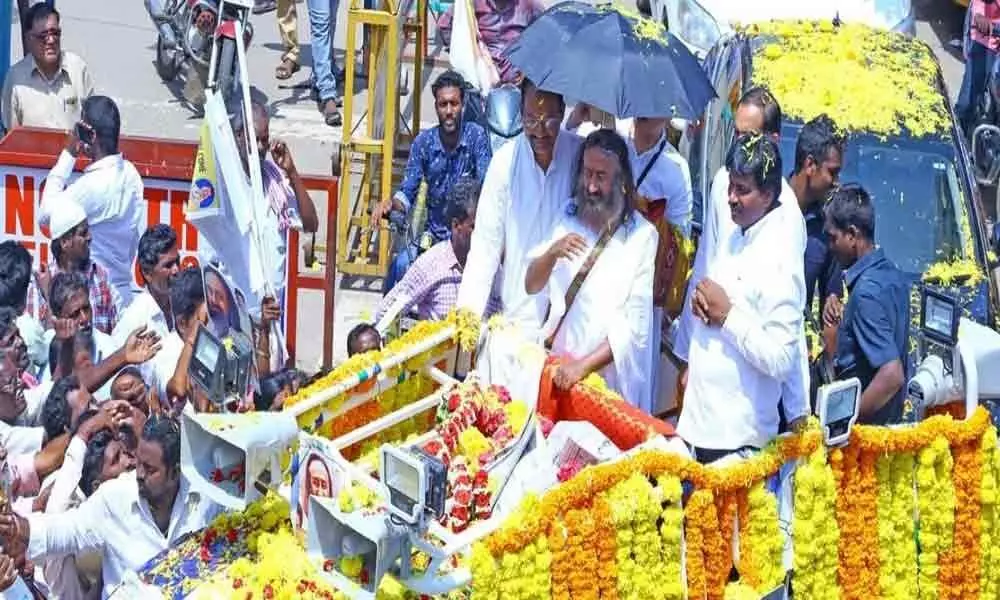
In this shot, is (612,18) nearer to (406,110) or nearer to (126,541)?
(126,541)

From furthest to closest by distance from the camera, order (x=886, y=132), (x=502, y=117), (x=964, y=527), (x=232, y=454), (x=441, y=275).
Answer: (x=502, y=117) < (x=886, y=132) < (x=441, y=275) < (x=964, y=527) < (x=232, y=454)

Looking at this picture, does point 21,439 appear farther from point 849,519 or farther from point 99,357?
point 849,519

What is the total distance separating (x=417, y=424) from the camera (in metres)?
7.39

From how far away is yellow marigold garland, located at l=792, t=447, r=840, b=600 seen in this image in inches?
265

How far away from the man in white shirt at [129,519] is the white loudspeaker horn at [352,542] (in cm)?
122

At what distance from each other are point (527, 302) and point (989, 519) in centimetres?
197

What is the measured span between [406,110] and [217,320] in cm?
672

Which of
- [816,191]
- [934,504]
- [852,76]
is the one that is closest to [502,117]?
[852,76]

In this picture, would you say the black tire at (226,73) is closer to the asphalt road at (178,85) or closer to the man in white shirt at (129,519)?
the man in white shirt at (129,519)

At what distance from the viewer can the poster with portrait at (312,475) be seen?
6.21m

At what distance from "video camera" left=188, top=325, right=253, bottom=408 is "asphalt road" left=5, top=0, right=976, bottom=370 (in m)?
5.49

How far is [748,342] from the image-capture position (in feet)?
21.7

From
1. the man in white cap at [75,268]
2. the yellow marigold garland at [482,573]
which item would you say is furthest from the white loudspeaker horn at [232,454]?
the man in white cap at [75,268]

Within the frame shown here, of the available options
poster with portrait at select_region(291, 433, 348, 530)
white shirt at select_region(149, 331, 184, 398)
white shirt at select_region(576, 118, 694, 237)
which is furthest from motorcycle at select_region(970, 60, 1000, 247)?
poster with portrait at select_region(291, 433, 348, 530)
